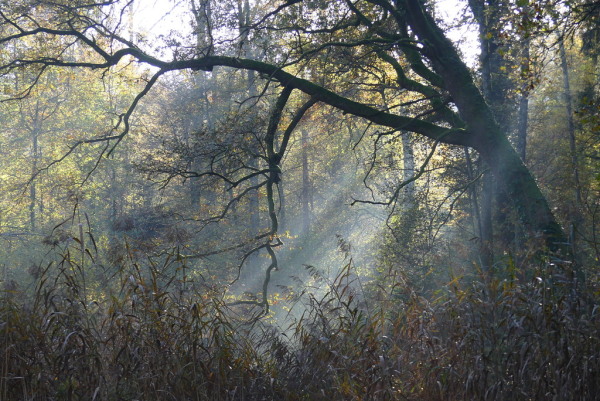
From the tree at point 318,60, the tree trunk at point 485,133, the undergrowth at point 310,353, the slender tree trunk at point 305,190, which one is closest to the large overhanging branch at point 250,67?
the tree at point 318,60

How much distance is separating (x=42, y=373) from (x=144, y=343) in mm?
728

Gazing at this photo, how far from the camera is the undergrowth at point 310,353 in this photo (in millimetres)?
3756

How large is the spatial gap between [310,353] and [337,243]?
5874mm

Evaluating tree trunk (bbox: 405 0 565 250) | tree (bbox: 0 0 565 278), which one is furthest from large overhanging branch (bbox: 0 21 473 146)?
tree trunk (bbox: 405 0 565 250)

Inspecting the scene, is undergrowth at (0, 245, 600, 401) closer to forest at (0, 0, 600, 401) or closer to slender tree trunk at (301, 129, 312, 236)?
forest at (0, 0, 600, 401)

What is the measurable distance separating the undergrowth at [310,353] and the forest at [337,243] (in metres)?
0.02

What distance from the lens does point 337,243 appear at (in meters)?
10.5

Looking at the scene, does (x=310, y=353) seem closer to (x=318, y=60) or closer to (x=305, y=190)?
(x=318, y=60)

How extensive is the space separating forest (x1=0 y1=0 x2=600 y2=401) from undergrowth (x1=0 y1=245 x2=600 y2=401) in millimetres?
17

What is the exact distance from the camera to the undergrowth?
3756 millimetres

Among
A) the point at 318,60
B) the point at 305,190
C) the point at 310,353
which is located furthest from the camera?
the point at 305,190

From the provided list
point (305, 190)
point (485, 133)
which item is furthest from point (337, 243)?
point (305, 190)

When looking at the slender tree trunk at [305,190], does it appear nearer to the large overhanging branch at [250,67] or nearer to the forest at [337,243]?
the forest at [337,243]

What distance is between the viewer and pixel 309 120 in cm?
1465
